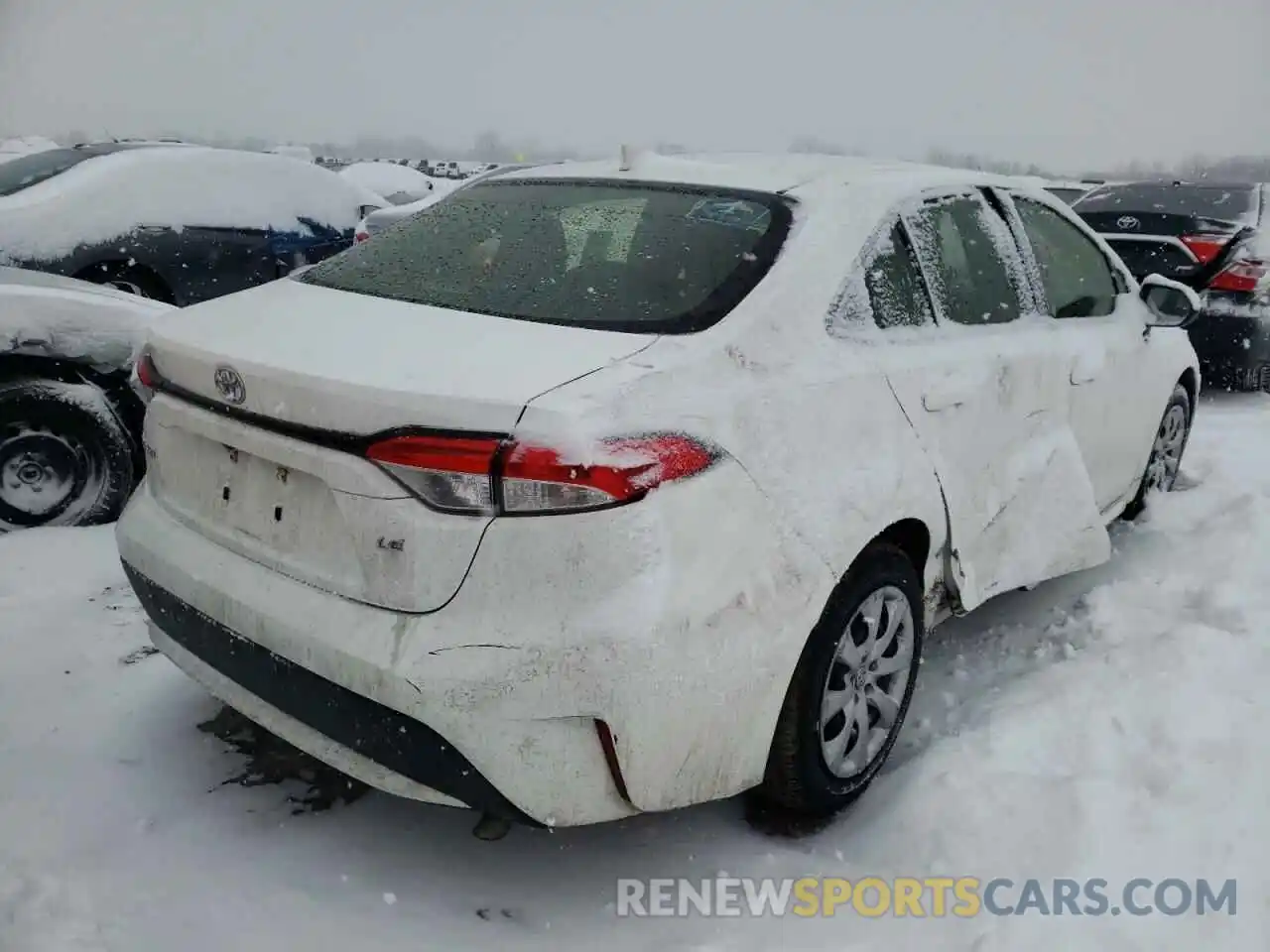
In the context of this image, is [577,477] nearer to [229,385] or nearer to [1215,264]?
[229,385]

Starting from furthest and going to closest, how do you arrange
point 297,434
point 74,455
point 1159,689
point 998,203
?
1. point 74,455
2. point 998,203
3. point 1159,689
4. point 297,434

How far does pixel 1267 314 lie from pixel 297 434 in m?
7.09

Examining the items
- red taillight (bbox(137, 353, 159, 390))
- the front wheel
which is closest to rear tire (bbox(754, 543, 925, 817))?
red taillight (bbox(137, 353, 159, 390))

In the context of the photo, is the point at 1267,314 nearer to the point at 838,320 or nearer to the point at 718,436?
the point at 838,320

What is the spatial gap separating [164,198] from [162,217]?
0.17 meters

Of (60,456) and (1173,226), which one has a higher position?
(1173,226)

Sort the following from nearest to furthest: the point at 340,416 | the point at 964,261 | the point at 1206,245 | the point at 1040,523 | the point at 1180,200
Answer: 1. the point at 340,416
2. the point at 964,261
3. the point at 1040,523
4. the point at 1206,245
5. the point at 1180,200

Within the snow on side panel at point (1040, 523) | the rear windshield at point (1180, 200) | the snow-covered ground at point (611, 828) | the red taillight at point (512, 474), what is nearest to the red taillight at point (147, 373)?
the red taillight at point (512, 474)

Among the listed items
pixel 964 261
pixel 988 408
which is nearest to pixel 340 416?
pixel 988 408

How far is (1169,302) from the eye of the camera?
4012 millimetres

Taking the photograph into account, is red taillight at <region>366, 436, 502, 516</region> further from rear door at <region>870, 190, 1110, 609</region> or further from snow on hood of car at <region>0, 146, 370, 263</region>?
snow on hood of car at <region>0, 146, 370, 263</region>

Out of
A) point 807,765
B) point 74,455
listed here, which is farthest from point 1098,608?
point 74,455

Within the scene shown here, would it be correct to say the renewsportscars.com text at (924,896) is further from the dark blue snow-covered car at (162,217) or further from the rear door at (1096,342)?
the dark blue snow-covered car at (162,217)

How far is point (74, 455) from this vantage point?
4062mm
